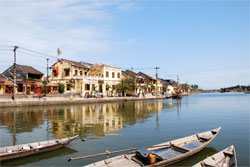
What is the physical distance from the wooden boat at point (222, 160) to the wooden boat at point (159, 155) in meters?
1.25

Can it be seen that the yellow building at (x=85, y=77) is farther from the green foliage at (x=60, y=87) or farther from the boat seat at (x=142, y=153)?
the boat seat at (x=142, y=153)

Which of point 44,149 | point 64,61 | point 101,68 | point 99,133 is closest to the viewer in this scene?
point 44,149

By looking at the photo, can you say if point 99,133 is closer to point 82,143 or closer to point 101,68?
point 82,143

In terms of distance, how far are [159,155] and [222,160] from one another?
2667mm

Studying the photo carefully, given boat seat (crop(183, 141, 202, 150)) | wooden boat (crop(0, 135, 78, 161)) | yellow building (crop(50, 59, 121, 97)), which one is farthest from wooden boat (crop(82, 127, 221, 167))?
yellow building (crop(50, 59, 121, 97))

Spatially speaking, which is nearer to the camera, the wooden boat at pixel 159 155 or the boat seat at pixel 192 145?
the wooden boat at pixel 159 155

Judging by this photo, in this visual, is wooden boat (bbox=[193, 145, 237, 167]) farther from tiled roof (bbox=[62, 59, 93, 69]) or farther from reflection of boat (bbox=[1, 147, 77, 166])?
tiled roof (bbox=[62, 59, 93, 69])

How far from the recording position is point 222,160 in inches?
309

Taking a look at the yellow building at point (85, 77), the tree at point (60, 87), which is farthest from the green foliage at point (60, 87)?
the yellow building at point (85, 77)

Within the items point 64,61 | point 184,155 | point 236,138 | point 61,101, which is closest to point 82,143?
point 184,155

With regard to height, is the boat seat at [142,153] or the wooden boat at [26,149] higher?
the boat seat at [142,153]

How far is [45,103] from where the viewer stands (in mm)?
34156

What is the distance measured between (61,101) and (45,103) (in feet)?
11.2

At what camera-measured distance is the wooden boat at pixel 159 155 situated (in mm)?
7543
